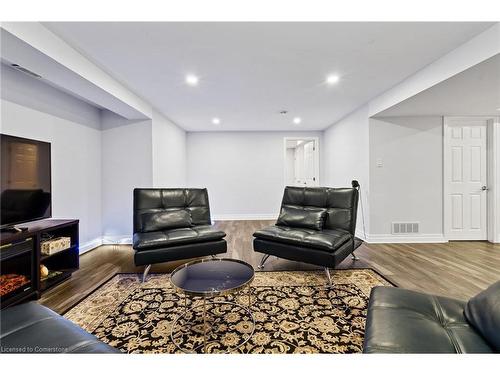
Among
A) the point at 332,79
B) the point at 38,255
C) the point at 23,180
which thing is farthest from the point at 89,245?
the point at 332,79

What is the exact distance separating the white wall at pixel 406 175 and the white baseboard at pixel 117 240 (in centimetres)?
407

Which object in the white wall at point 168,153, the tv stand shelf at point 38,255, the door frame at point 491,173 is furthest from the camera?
the white wall at point 168,153

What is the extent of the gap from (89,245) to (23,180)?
1.76 metres

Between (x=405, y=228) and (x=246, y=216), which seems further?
(x=246, y=216)

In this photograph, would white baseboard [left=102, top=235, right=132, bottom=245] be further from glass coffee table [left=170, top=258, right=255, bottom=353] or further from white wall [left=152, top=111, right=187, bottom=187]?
glass coffee table [left=170, top=258, right=255, bottom=353]

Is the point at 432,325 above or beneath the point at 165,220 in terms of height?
beneath

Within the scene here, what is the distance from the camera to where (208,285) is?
157 centimetres

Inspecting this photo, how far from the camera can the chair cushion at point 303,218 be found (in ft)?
9.16

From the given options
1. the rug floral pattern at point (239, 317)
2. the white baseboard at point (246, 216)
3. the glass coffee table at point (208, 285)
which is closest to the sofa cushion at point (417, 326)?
the rug floral pattern at point (239, 317)

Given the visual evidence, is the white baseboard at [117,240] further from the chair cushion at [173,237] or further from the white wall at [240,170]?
the white wall at [240,170]

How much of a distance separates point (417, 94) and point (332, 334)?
9.23 ft

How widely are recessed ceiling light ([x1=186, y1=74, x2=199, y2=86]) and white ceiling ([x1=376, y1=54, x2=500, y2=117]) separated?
2.70 metres

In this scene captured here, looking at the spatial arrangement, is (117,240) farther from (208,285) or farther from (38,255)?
(208,285)
